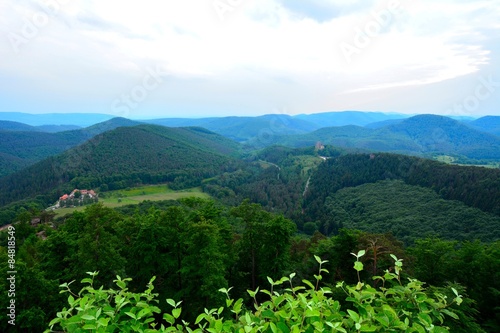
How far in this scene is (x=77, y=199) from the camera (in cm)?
8606

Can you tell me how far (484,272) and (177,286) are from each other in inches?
665

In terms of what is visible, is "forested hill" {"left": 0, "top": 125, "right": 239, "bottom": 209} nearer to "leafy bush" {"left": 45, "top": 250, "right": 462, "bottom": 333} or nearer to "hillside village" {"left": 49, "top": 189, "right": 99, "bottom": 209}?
"hillside village" {"left": 49, "top": 189, "right": 99, "bottom": 209}

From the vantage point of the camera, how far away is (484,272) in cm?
1374

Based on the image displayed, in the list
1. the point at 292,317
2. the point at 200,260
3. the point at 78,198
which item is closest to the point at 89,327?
the point at 292,317

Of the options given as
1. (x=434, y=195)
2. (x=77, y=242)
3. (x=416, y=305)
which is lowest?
(x=434, y=195)

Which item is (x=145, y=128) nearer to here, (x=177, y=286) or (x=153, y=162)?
(x=153, y=162)

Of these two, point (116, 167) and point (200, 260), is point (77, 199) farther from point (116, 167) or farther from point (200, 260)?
point (200, 260)

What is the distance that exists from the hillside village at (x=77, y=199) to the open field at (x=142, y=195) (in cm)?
284

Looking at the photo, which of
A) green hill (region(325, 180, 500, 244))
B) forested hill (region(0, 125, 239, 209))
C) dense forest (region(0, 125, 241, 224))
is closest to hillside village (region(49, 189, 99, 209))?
dense forest (region(0, 125, 241, 224))

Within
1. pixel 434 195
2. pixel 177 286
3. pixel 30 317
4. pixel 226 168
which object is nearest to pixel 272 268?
pixel 177 286

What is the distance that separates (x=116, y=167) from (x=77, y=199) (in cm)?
4215

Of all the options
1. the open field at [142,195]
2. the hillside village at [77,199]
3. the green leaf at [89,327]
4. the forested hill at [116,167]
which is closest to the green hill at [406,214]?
the green leaf at [89,327]

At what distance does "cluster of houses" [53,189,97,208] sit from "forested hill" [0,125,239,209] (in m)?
8.65

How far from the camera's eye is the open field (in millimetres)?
87794
